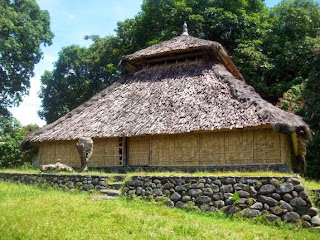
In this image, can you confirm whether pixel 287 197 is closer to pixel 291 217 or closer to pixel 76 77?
pixel 291 217

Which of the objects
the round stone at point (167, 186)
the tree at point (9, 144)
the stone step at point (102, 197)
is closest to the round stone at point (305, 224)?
the round stone at point (167, 186)

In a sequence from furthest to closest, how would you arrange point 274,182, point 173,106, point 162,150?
point 173,106 < point 162,150 < point 274,182

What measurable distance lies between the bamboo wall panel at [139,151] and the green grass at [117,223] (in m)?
5.04

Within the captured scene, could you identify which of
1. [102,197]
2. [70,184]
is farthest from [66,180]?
[102,197]

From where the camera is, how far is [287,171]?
11.5m

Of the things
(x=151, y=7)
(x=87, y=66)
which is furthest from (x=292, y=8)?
(x=87, y=66)

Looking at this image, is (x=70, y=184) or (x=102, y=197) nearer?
(x=102, y=197)

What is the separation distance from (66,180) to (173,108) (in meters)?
5.14

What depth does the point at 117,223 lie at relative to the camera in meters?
7.33

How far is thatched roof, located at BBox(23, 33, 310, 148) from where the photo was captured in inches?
475

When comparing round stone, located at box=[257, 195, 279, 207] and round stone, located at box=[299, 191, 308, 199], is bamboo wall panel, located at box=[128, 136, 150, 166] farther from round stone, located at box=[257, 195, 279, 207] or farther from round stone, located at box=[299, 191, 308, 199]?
round stone, located at box=[299, 191, 308, 199]

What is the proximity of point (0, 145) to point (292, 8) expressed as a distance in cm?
2310

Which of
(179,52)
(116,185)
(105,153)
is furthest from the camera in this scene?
(179,52)

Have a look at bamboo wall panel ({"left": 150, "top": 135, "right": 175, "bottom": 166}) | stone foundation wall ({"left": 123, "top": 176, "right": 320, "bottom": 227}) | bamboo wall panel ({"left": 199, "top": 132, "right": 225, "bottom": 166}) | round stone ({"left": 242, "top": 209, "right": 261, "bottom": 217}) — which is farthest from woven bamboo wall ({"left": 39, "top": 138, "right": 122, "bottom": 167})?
round stone ({"left": 242, "top": 209, "right": 261, "bottom": 217})
